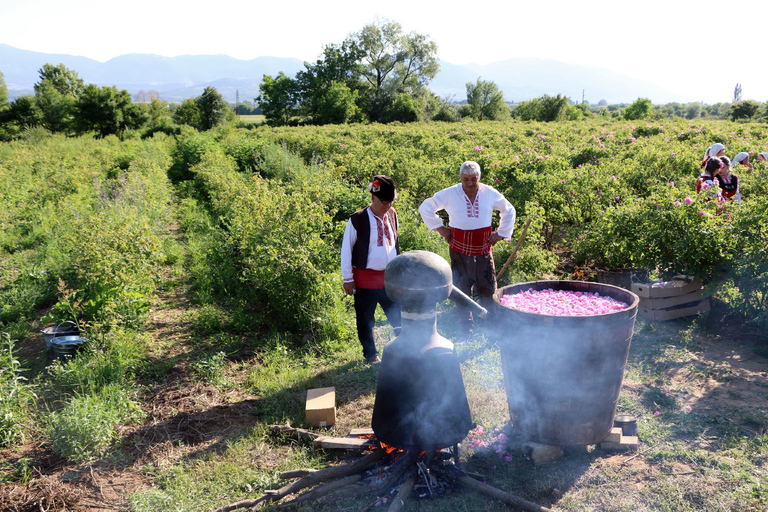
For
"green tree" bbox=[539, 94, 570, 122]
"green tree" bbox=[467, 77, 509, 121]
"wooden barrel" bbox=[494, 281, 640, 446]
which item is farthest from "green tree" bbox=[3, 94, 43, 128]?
"wooden barrel" bbox=[494, 281, 640, 446]

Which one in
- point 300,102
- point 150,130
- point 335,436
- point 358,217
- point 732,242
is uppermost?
point 300,102

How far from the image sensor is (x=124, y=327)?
5.31 m

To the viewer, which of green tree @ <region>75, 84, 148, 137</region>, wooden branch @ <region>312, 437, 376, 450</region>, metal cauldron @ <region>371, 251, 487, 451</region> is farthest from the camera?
green tree @ <region>75, 84, 148, 137</region>

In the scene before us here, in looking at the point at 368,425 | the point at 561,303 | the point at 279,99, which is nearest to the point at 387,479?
the point at 368,425

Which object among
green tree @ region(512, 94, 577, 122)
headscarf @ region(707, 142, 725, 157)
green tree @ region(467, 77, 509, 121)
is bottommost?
headscarf @ region(707, 142, 725, 157)

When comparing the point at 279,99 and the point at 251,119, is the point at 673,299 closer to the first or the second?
the point at 279,99

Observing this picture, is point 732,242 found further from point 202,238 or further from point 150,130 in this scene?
point 150,130

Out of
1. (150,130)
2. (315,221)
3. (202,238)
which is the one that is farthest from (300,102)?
(315,221)

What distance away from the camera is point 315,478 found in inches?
114

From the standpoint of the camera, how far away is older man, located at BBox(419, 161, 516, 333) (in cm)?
454

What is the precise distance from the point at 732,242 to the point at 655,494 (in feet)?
10.5

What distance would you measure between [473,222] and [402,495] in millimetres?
2607

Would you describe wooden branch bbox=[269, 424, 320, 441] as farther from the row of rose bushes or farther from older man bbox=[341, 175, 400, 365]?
the row of rose bushes

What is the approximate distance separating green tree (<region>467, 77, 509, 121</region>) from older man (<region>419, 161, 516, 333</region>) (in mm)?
46591
